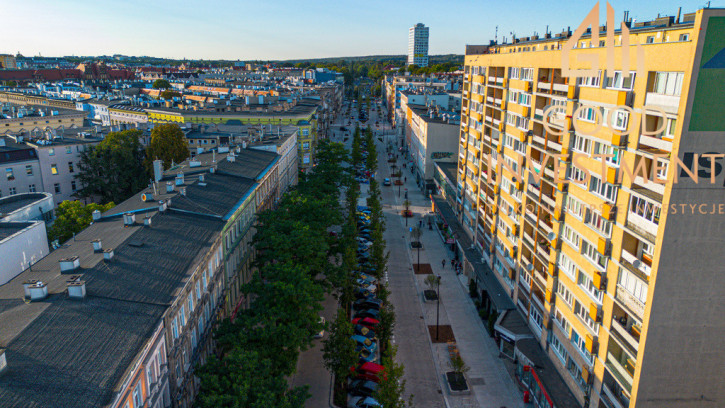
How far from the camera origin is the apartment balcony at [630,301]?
2446 centimetres

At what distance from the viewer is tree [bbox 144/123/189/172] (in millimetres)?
69938

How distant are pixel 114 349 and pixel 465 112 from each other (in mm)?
49491

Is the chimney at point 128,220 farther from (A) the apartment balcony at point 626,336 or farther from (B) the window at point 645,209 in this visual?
(B) the window at point 645,209

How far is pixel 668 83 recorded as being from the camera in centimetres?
2267

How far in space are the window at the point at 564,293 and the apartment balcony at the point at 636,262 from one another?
6.98 m

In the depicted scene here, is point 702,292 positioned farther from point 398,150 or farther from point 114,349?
point 398,150

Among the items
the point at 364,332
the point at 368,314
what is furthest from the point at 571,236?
the point at 368,314

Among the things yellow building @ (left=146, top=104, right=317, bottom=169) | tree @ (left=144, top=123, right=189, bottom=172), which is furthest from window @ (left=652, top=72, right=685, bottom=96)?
yellow building @ (left=146, top=104, right=317, bottom=169)

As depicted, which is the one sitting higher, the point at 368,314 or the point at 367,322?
the point at 367,322

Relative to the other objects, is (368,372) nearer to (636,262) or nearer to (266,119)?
(636,262)

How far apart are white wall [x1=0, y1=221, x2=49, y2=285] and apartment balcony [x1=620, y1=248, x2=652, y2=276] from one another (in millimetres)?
41833

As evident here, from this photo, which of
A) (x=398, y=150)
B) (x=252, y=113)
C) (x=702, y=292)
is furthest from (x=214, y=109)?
(x=702, y=292)

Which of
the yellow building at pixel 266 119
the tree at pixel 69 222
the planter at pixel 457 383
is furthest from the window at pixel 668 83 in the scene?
the yellow building at pixel 266 119

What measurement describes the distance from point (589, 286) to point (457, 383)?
1370cm
